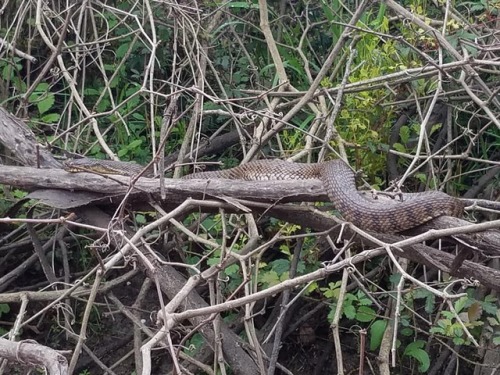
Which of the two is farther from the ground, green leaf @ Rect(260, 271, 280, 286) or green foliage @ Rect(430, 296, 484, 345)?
green leaf @ Rect(260, 271, 280, 286)

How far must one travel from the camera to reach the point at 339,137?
5.17 metres

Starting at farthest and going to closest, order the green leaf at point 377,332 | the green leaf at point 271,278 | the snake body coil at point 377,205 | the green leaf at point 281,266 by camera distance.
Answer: the green leaf at point 377,332
the green leaf at point 281,266
the green leaf at point 271,278
the snake body coil at point 377,205

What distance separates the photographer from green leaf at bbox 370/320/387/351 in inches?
206

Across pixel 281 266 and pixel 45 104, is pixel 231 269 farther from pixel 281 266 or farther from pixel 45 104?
pixel 45 104

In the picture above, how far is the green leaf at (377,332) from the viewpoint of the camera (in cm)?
523

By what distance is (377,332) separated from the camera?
5234 millimetres

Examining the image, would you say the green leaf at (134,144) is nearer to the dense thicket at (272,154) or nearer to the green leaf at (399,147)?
the dense thicket at (272,154)

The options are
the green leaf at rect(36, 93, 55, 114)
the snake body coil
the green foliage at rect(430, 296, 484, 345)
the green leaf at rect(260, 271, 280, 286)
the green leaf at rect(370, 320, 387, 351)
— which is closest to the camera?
the snake body coil

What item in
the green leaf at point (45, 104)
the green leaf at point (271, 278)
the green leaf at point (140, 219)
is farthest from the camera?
the green leaf at point (45, 104)

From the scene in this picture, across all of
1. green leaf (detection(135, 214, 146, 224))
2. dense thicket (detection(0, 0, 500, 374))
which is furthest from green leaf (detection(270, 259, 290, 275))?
Result: green leaf (detection(135, 214, 146, 224))

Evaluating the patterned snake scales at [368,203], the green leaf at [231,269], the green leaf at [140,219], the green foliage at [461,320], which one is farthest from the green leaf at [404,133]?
the green leaf at [140,219]

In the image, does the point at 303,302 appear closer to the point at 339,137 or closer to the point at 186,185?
the point at 339,137

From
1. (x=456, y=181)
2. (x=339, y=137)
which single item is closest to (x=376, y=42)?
(x=339, y=137)

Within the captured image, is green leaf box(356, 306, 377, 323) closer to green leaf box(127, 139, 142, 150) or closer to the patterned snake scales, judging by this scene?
the patterned snake scales
